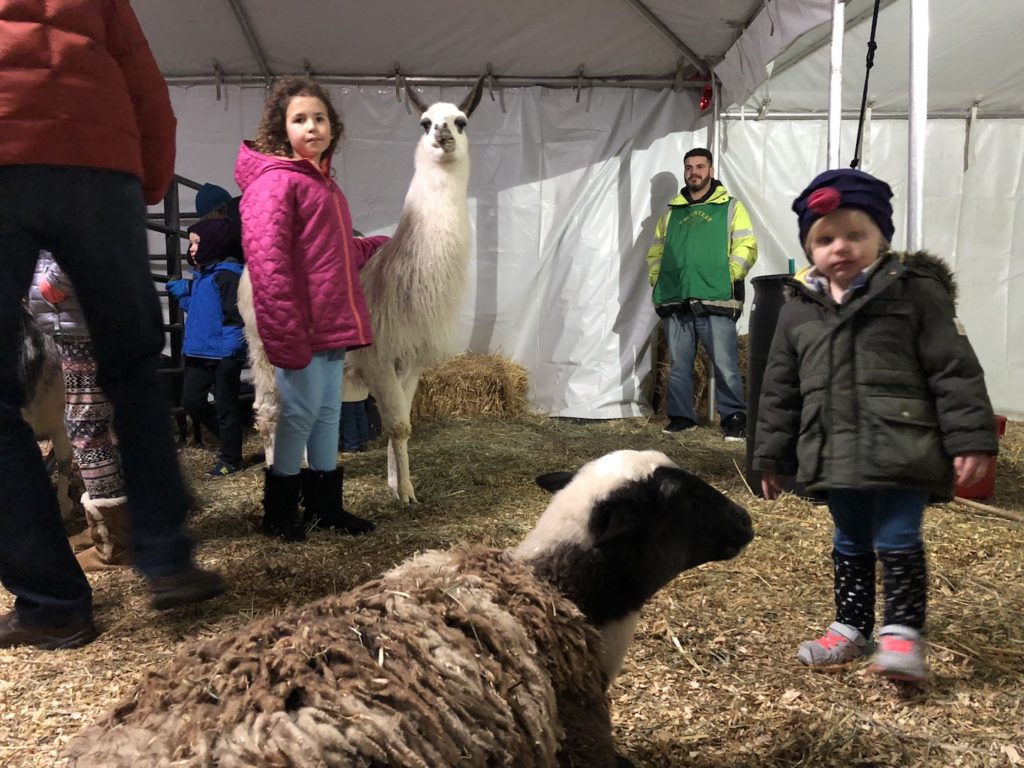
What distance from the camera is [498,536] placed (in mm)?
3221

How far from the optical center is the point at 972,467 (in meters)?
1.70

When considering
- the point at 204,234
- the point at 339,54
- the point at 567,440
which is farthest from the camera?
the point at 339,54

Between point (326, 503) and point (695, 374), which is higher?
point (695, 374)

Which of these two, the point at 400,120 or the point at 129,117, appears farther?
the point at 400,120

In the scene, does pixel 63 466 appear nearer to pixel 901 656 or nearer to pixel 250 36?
pixel 901 656

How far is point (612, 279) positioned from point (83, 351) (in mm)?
5114

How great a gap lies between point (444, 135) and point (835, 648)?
126 inches

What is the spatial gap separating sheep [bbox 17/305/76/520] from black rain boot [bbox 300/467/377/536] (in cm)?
102

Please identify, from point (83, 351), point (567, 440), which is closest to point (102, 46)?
point (83, 351)

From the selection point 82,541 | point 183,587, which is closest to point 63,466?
point 82,541

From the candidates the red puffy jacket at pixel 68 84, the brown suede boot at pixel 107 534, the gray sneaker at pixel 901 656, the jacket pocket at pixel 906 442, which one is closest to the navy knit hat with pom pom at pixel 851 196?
the jacket pocket at pixel 906 442

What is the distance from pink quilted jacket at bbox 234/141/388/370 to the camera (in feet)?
9.23

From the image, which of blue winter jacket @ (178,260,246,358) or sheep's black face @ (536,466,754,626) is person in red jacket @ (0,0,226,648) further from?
blue winter jacket @ (178,260,246,358)

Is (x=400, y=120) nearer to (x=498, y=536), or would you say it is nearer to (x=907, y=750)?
(x=498, y=536)
